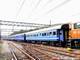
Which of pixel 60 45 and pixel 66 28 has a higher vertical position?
pixel 66 28

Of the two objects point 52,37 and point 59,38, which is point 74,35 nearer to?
point 59,38

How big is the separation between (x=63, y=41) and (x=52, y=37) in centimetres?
284

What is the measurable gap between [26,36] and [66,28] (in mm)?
22682

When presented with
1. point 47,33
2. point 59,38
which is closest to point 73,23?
point 59,38

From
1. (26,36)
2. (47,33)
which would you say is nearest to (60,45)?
(47,33)

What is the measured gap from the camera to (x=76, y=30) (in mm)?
18406

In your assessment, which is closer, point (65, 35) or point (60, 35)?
point (65, 35)

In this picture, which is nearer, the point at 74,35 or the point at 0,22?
the point at 74,35

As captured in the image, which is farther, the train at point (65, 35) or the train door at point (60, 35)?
the train door at point (60, 35)

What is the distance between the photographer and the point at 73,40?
18453 mm

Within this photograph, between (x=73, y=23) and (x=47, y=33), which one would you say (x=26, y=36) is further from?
(x=73, y=23)

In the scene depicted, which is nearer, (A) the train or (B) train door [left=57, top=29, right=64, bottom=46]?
(A) the train

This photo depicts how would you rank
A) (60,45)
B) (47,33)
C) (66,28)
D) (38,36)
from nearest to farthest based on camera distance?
(66,28) → (60,45) → (47,33) → (38,36)

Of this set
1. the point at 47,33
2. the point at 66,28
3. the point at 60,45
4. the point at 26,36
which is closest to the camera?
the point at 66,28
